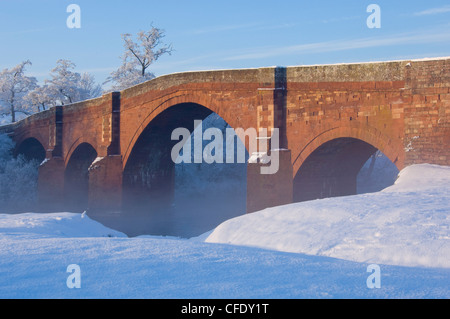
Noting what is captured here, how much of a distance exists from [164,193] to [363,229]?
1846 centimetres

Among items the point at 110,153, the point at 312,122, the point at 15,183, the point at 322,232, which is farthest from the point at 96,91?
the point at 322,232

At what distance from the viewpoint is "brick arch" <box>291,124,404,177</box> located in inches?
427

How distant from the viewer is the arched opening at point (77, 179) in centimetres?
2595

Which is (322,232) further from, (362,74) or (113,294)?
(362,74)

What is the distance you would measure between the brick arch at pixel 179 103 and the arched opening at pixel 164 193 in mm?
185

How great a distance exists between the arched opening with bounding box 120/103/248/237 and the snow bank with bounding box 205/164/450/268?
37.1ft

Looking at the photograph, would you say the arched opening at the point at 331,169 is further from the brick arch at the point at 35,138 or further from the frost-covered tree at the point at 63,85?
the frost-covered tree at the point at 63,85

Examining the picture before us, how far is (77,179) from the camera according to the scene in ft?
88.5

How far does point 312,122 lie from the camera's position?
12727 mm
